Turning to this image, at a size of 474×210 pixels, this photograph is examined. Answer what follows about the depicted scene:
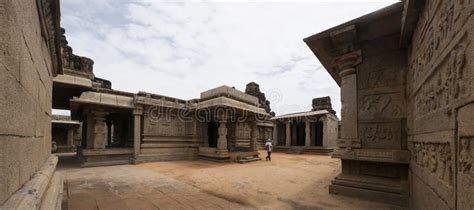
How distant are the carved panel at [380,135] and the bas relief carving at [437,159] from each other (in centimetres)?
101

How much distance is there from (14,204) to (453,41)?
3823mm

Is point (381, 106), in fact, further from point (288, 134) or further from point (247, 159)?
point (288, 134)

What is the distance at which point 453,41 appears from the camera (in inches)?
81.1

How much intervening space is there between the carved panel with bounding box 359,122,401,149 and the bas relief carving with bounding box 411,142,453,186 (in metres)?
1.01

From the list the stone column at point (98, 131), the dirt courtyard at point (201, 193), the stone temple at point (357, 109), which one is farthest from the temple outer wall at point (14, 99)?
the stone column at point (98, 131)

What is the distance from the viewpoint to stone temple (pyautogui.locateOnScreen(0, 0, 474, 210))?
167cm

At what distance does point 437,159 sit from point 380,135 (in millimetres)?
2307

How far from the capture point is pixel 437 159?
2604 mm

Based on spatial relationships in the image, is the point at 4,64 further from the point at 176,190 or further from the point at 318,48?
the point at 318,48

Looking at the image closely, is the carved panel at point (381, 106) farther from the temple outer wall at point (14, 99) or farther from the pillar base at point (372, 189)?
the temple outer wall at point (14, 99)

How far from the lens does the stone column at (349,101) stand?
16.8 ft

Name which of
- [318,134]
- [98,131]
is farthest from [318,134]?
[98,131]

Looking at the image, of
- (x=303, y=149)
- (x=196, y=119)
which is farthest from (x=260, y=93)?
(x=196, y=119)

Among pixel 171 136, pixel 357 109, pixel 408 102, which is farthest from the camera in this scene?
pixel 171 136
